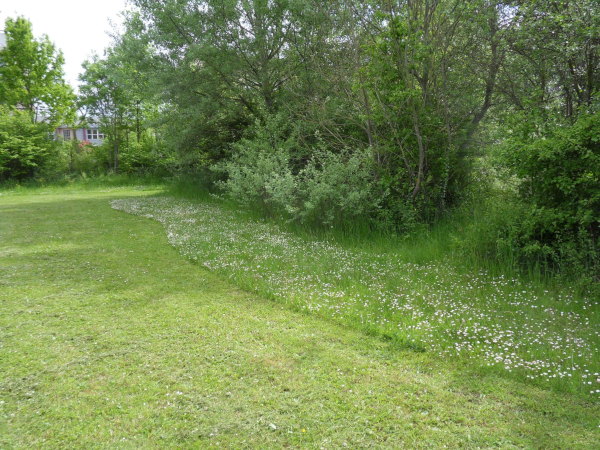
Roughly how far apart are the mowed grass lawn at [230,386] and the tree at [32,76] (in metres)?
26.9

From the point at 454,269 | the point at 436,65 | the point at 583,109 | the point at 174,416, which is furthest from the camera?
the point at 436,65

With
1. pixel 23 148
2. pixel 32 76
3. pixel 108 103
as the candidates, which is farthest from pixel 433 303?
pixel 32 76

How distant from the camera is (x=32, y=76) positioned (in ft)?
89.7

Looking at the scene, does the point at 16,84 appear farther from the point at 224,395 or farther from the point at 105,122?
the point at 224,395

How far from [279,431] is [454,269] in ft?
13.3

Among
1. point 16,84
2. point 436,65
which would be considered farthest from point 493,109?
point 16,84

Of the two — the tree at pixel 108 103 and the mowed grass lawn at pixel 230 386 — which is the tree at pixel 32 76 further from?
the mowed grass lawn at pixel 230 386

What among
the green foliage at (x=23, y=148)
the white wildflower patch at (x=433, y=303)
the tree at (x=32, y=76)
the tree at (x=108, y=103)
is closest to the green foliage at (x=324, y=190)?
the white wildflower patch at (x=433, y=303)

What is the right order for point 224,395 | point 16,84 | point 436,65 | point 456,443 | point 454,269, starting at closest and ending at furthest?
point 456,443 → point 224,395 → point 454,269 → point 436,65 → point 16,84

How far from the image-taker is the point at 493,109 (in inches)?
374

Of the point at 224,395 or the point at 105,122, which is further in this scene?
the point at 105,122

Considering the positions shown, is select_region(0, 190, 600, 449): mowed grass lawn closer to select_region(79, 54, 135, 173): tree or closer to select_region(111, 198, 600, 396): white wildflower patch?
select_region(111, 198, 600, 396): white wildflower patch

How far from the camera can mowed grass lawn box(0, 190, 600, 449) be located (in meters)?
2.76

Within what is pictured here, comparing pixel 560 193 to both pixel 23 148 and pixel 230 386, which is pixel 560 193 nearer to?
pixel 230 386
